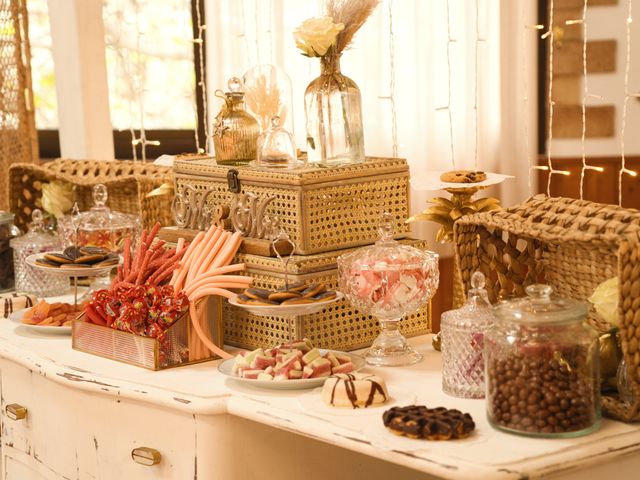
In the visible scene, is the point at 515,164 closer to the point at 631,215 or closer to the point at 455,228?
the point at 455,228

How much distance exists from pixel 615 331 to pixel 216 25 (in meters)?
2.38

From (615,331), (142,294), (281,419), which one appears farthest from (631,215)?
(142,294)

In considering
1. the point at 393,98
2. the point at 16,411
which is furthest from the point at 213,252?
the point at 393,98

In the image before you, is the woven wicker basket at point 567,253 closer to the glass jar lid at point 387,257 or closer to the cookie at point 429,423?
the glass jar lid at point 387,257

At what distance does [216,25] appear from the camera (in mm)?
3600

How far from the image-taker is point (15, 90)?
313 centimetres

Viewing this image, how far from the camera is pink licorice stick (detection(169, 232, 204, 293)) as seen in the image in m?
1.93

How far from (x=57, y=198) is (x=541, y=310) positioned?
161cm

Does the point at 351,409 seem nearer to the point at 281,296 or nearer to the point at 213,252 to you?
the point at 281,296

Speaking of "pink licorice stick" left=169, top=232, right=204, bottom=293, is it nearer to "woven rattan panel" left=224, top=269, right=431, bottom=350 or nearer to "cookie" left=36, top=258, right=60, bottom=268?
"woven rattan panel" left=224, top=269, right=431, bottom=350

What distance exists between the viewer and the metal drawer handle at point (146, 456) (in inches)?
68.1

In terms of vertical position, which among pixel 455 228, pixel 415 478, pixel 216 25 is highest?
pixel 216 25

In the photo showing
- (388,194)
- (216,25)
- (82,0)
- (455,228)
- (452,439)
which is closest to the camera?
(452,439)

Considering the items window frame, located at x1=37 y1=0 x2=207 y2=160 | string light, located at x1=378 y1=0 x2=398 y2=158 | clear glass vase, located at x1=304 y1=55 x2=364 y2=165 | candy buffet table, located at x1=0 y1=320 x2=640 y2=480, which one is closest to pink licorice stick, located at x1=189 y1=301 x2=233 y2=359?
candy buffet table, located at x1=0 y1=320 x2=640 y2=480
